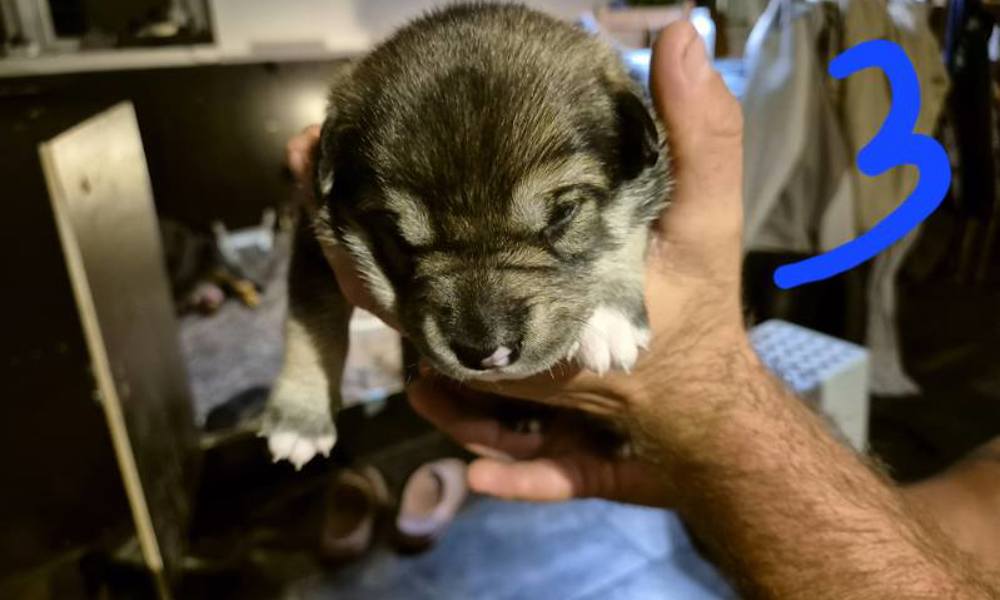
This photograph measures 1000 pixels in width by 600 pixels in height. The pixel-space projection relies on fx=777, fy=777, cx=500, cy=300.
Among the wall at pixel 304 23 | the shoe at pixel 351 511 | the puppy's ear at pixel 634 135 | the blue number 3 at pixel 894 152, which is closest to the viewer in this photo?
the puppy's ear at pixel 634 135

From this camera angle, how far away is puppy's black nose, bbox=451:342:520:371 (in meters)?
1.29

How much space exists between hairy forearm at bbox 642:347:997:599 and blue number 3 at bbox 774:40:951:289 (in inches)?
65.4

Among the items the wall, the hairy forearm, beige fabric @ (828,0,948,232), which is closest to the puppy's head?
the hairy forearm

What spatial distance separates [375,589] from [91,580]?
0.85 m

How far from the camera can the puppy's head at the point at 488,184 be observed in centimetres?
130

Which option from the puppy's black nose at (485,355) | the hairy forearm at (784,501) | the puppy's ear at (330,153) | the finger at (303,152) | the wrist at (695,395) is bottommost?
the hairy forearm at (784,501)

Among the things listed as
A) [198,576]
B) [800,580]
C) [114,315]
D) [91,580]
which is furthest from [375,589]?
[800,580]

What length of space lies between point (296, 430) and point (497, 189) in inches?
35.5

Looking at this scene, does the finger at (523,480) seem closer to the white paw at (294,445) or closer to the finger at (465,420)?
the finger at (465,420)

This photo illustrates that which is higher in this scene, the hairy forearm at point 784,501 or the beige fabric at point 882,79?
the beige fabric at point 882,79

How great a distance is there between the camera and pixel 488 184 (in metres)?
1.29

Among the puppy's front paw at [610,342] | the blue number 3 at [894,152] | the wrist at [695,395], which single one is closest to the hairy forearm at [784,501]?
the wrist at [695,395]

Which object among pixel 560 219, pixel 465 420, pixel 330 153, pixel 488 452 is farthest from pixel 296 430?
pixel 560 219

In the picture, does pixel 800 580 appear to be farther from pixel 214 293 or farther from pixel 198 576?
pixel 214 293
